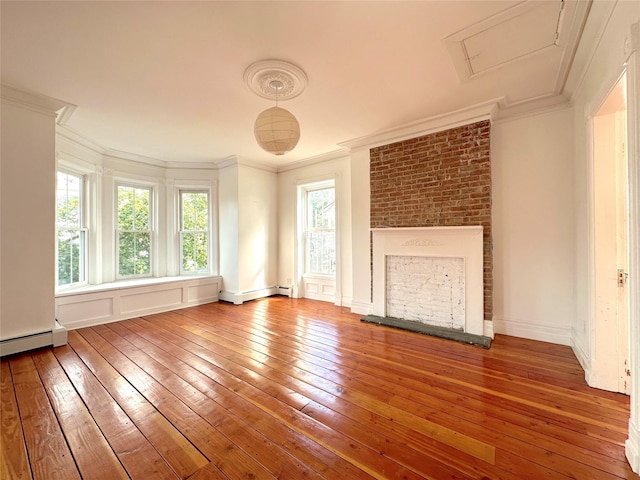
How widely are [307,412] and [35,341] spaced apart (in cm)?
314

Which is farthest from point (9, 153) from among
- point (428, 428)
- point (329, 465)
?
point (428, 428)

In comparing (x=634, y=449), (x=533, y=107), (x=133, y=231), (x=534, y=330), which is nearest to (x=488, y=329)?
(x=534, y=330)

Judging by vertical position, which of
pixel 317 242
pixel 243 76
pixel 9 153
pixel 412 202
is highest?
pixel 243 76

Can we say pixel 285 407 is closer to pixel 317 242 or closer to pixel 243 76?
pixel 243 76

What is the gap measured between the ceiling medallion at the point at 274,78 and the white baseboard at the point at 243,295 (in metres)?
3.54

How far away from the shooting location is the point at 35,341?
2.94 m

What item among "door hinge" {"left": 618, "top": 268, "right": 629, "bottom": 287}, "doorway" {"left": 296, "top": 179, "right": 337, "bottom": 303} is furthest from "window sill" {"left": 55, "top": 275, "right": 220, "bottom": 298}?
"door hinge" {"left": 618, "top": 268, "right": 629, "bottom": 287}

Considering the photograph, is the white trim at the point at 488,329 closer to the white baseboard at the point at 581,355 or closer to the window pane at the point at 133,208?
the white baseboard at the point at 581,355

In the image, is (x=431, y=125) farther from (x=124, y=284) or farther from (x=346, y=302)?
(x=124, y=284)

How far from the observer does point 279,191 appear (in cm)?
591

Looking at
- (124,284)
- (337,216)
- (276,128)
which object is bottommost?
(124,284)

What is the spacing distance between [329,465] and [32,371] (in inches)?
112

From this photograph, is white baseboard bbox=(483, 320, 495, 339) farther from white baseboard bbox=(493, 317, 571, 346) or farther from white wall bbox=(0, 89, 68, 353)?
white wall bbox=(0, 89, 68, 353)

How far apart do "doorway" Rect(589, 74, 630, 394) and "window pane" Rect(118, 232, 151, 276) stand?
20.1ft
